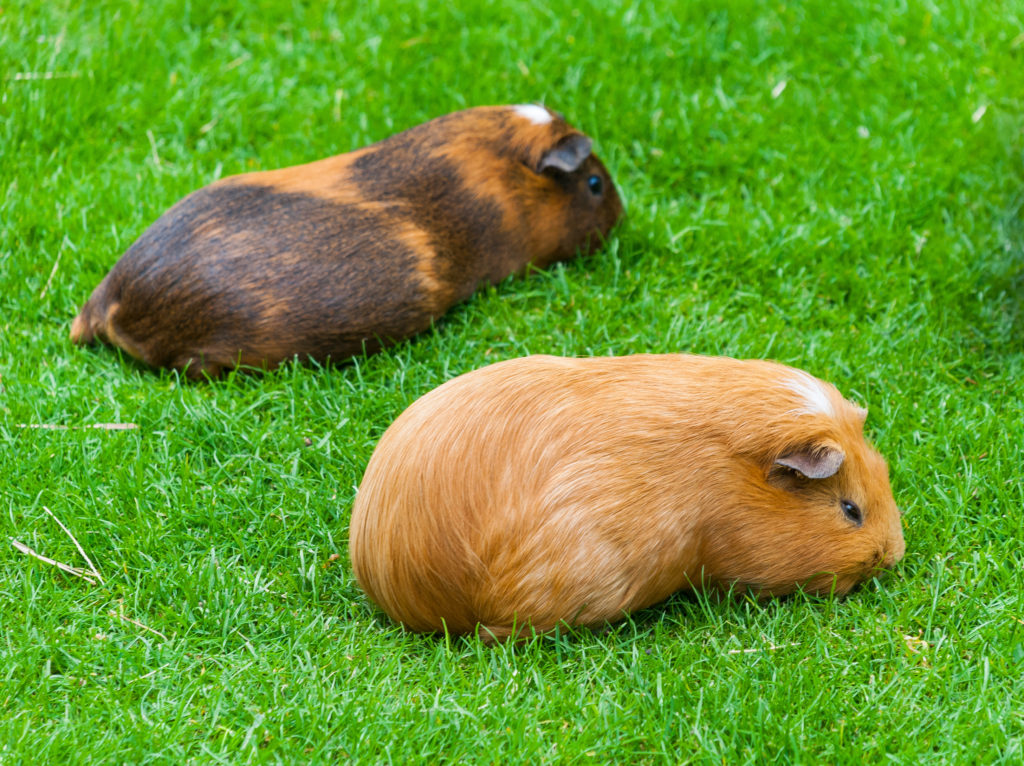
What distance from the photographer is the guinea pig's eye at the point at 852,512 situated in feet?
10.2

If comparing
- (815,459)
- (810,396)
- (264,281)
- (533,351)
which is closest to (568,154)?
(533,351)

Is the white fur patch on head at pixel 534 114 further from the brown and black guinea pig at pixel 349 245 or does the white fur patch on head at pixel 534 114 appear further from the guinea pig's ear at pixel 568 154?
the guinea pig's ear at pixel 568 154

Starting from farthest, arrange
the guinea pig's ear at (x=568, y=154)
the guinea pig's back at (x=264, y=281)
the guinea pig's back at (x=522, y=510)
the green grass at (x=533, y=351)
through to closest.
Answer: the guinea pig's ear at (x=568, y=154), the guinea pig's back at (x=264, y=281), the guinea pig's back at (x=522, y=510), the green grass at (x=533, y=351)

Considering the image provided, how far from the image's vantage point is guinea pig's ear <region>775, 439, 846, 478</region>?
2.94m

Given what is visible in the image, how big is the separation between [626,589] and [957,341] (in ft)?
7.13

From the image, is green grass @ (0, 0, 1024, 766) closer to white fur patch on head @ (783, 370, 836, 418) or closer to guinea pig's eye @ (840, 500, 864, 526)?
guinea pig's eye @ (840, 500, 864, 526)

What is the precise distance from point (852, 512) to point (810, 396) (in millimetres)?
386

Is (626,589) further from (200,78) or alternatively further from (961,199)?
(200,78)

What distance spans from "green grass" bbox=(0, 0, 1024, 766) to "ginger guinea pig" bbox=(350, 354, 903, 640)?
0.49 feet

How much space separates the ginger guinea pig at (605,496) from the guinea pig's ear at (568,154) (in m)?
1.71

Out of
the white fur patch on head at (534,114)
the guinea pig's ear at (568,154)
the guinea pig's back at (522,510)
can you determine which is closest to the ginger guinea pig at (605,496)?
the guinea pig's back at (522,510)

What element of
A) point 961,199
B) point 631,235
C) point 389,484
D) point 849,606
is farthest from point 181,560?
point 961,199

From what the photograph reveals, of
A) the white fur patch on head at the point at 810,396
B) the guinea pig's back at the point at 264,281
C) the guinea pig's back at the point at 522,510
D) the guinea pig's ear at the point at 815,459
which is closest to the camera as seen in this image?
the guinea pig's back at the point at 522,510

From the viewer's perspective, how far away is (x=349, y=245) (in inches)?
161
